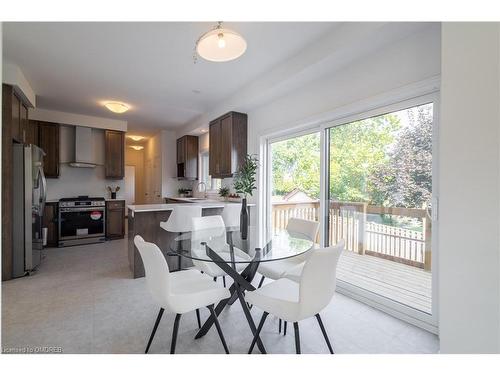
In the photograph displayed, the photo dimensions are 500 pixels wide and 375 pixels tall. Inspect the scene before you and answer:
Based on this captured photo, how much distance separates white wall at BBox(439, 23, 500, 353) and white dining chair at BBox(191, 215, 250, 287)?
1350 millimetres

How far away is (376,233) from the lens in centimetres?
255

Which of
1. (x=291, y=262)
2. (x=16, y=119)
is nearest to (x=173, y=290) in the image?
(x=291, y=262)

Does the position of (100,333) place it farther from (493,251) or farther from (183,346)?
(493,251)

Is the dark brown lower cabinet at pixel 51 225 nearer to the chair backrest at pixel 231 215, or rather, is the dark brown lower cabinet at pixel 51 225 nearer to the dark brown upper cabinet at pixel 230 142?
the dark brown upper cabinet at pixel 230 142

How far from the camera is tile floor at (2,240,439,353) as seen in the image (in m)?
1.81

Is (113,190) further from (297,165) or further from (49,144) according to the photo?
(297,165)

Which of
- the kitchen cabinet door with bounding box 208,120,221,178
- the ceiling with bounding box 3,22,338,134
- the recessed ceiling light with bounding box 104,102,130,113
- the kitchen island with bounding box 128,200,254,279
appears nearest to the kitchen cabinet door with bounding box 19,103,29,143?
the ceiling with bounding box 3,22,338,134

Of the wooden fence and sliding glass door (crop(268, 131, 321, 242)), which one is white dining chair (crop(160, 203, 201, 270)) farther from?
the wooden fence

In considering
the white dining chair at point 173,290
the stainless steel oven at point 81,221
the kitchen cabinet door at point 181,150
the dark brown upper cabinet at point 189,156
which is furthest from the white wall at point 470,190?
the stainless steel oven at point 81,221

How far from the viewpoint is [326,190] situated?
2998 millimetres

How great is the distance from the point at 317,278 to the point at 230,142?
3.15 meters
